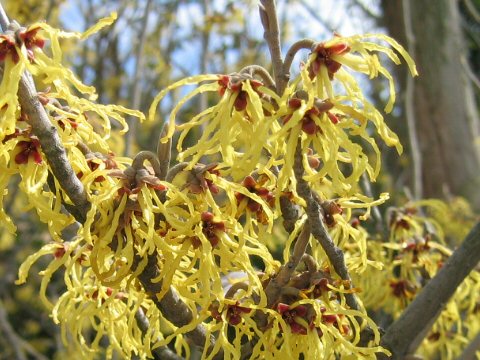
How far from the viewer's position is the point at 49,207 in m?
1.09

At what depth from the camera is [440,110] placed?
17.9 feet

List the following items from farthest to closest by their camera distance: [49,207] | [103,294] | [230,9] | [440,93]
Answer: [440,93]
[230,9]
[103,294]
[49,207]

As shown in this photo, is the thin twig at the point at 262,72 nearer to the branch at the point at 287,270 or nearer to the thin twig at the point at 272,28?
the thin twig at the point at 272,28

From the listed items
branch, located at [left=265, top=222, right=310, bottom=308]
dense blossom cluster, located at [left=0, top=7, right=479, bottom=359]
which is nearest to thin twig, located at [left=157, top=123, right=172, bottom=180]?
dense blossom cluster, located at [left=0, top=7, right=479, bottom=359]

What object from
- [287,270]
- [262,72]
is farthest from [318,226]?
[262,72]

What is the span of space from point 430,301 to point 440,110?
4298 millimetres

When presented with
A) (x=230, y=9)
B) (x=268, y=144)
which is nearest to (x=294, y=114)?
(x=268, y=144)

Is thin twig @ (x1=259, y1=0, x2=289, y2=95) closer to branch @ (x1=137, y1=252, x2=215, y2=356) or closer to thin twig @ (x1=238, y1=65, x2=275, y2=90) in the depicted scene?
thin twig @ (x1=238, y1=65, x2=275, y2=90)

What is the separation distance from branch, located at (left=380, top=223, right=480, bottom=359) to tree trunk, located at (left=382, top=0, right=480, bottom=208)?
12.7 ft

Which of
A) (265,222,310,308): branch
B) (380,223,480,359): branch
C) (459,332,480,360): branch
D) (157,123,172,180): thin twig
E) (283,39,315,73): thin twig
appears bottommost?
(459,332,480,360): branch

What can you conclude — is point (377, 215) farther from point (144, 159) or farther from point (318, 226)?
point (144, 159)

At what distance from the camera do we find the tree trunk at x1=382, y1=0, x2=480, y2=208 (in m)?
5.19

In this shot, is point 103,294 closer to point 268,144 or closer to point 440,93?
point 268,144

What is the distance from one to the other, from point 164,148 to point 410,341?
0.65 meters
